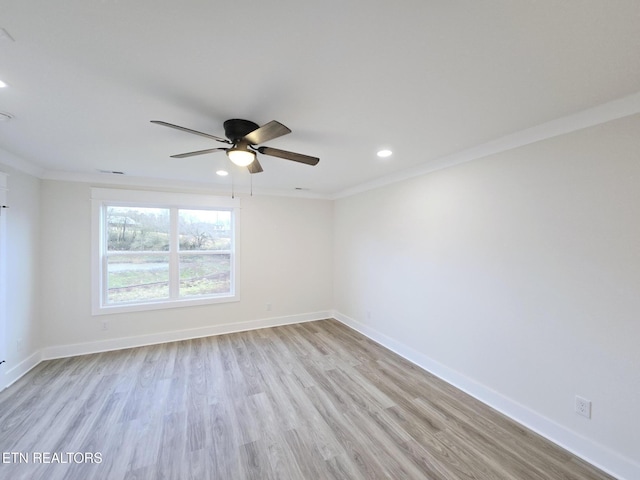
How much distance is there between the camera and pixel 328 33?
1.12m

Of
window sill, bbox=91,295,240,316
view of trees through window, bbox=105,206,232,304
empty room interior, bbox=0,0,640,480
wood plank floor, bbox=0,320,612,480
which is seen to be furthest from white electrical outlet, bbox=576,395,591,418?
view of trees through window, bbox=105,206,232,304

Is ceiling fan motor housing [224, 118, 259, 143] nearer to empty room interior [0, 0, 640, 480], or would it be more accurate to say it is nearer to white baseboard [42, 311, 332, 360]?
empty room interior [0, 0, 640, 480]

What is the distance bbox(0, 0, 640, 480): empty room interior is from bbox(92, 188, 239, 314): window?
41mm

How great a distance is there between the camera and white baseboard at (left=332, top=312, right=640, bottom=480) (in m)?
1.68

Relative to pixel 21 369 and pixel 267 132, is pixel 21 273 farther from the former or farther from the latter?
pixel 267 132

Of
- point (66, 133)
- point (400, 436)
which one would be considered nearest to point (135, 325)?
point (66, 133)

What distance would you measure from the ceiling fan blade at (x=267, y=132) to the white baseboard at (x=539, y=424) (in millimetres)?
2869

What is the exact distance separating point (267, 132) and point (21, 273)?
342 cm

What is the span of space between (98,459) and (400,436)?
217 cm

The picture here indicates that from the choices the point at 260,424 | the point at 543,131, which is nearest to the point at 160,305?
the point at 260,424

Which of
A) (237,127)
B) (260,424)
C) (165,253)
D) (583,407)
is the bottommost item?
(260,424)

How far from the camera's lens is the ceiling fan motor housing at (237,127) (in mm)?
1896

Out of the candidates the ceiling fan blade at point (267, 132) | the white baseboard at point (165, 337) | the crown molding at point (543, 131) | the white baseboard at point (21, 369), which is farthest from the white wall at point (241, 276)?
the ceiling fan blade at point (267, 132)

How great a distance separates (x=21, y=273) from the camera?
2.91m
